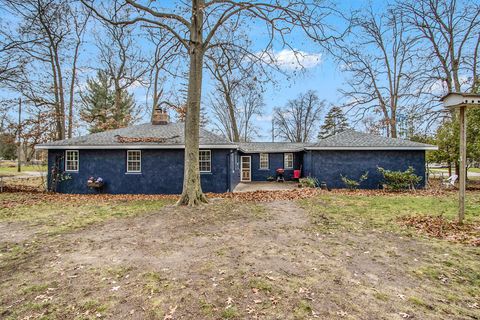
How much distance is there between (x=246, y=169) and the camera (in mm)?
21828

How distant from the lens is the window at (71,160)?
1477 centimetres

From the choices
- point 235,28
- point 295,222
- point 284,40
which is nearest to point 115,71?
point 235,28

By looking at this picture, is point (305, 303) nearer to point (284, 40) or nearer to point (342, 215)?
point (342, 215)

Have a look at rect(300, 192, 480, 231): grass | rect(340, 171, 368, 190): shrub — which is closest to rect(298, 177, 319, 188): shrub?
rect(340, 171, 368, 190): shrub

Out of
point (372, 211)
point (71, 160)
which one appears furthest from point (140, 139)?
point (372, 211)

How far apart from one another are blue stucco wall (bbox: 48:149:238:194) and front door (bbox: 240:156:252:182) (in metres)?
7.15

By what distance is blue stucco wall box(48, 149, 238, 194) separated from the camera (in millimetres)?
14398

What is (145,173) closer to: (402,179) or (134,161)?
(134,161)

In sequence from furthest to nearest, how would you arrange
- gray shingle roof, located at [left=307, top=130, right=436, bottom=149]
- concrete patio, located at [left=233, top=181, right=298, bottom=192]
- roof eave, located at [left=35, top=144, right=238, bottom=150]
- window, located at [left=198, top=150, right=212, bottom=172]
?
concrete patio, located at [left=233, top=181, right=298, bottom=192] → gray shingle roof, located at [left=307, top=130, right=436, bottom=149] → window, located at [left=198, top=150, right=212, bottom=172] → roof eave, located at [left=35, top=144, right=238, bottom=150]

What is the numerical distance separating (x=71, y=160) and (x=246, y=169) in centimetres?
1219

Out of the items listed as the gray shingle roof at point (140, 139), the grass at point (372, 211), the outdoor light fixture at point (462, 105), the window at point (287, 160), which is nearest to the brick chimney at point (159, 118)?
the gray shingle roof at point (140, 139)

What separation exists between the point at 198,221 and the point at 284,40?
7.83 meters

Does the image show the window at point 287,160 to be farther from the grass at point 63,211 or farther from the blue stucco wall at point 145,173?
the grass at point 63,211

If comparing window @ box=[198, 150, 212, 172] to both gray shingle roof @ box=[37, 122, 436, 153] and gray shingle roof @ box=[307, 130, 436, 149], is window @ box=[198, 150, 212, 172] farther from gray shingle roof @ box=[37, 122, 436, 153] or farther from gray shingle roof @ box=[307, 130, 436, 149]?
gray shingle roof @ box=[307, 130, 436, 149]
